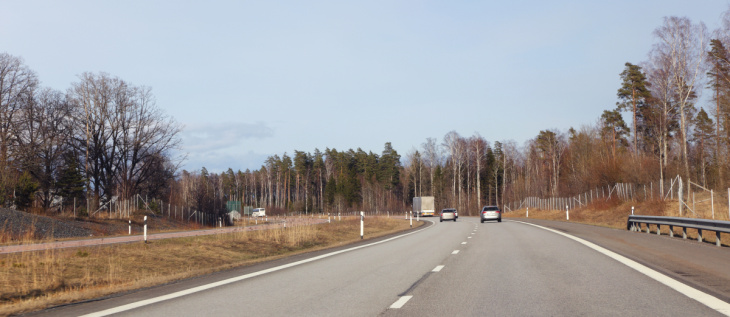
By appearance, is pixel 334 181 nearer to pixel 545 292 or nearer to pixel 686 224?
pixel 686 224

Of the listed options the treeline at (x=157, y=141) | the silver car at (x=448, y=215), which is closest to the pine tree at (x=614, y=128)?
the treeline at (x=157, y=141)

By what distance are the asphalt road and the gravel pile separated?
21.2 metres

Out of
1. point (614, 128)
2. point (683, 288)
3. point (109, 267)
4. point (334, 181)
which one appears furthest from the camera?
point (334, 181)

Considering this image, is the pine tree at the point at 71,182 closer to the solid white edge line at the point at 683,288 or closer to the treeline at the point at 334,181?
the solid white edge line at the point at 683,288

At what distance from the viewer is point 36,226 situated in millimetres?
32531

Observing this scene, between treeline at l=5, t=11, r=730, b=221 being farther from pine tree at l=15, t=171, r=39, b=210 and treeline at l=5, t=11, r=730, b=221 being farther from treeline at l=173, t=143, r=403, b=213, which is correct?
→ treeline at l=173, t=143, r=403, b=213

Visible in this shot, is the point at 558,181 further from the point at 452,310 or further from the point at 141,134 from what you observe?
the point at 452,310

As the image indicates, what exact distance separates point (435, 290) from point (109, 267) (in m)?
9.47

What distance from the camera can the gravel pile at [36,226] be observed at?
30156mm

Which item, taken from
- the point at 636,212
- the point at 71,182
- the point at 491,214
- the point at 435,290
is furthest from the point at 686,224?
the point at 71,182

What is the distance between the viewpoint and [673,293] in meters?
8.70

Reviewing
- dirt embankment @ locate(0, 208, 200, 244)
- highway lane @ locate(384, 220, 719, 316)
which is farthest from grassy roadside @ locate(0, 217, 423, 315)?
dirt embankment @ locate(0, 208, 200, 244)

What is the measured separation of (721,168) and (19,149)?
48552 millimetres

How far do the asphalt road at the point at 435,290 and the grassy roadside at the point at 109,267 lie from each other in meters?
0.95
